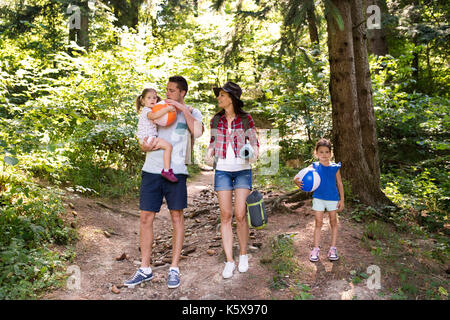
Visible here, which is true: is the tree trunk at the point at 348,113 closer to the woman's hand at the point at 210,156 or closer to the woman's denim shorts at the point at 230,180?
the woman's denim shorts at the point at 230,180

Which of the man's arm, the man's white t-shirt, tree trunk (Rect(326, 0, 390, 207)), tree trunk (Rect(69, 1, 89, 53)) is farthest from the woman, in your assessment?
tree trunk (Rect(69, 1, 89, 53))

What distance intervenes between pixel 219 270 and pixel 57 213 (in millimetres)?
2609

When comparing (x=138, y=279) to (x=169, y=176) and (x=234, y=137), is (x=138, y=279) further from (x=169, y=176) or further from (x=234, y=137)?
(x=234, y=137)

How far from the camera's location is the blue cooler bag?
3.65 meters

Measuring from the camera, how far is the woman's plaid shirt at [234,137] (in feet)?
12.2

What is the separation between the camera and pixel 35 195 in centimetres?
458

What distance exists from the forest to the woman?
5.11ft

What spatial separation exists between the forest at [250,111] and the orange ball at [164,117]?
1.42 m

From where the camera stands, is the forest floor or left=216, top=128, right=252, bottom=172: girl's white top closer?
the forest floor

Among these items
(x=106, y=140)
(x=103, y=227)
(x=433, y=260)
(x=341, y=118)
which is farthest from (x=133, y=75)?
(x=433, y=260)

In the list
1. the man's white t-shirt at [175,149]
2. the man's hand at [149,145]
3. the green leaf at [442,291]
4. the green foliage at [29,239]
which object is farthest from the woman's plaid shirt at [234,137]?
the green leaf at [442,291]

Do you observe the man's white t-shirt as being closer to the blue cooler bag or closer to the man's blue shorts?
the man's blue shorts

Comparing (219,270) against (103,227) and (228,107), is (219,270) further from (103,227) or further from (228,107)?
(103,227)

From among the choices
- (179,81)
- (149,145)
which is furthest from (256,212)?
(179,81)
